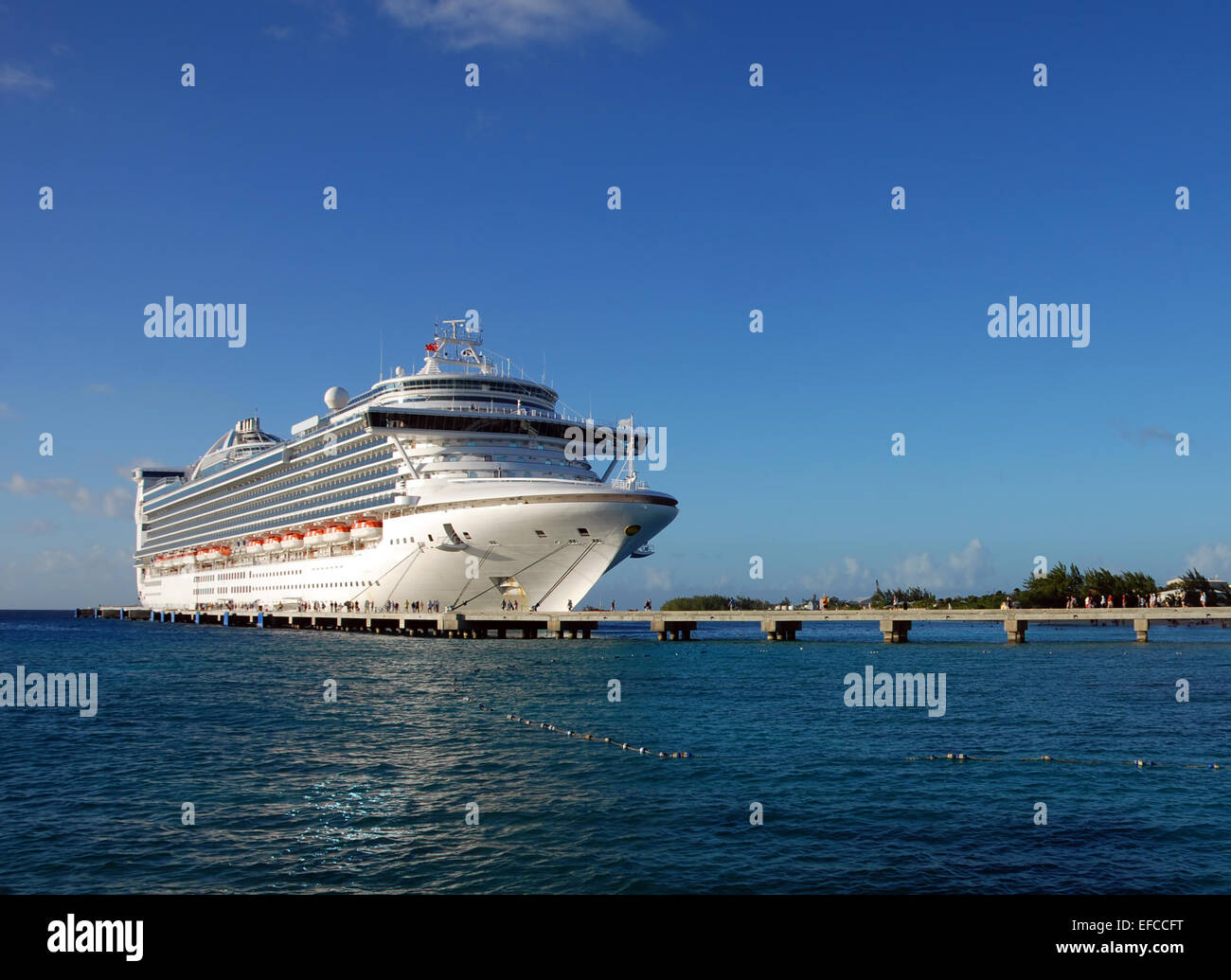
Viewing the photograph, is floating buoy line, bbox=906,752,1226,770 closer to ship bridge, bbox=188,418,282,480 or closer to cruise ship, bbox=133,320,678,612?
cruise ship, bbox=133,320,678,612

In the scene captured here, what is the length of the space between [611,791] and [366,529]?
5842 centimetres

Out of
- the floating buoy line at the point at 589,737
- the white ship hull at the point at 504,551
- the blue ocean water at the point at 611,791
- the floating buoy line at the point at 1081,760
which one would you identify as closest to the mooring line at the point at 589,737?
the floating buoy line at the point at 589,737

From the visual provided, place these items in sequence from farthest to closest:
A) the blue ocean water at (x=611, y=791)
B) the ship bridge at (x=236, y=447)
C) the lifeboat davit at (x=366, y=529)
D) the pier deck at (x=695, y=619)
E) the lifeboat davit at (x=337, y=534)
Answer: the ship bridge at (x=236, y=447) → the lifeboat davit at (x=337, y=534) → the lifeboat davit at (x=366, y=529) → the pier deck at (x=695, y=619) → the blue ocean water at (x=611, y=791)

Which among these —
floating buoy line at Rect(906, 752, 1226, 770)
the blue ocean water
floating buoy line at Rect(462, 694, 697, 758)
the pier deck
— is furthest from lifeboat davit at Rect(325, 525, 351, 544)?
Result: floating buoy line at Rect(906, 752, 1226, 770)

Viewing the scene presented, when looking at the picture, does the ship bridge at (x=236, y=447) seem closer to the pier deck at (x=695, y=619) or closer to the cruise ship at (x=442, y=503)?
the cruise ship at (x=442, y=503)

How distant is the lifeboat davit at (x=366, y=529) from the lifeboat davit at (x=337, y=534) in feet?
4.70

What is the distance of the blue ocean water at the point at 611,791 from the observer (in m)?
13.7

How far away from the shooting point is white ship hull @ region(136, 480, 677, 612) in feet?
192

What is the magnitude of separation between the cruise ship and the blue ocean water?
2191 centimetres

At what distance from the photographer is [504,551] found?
6250cm
